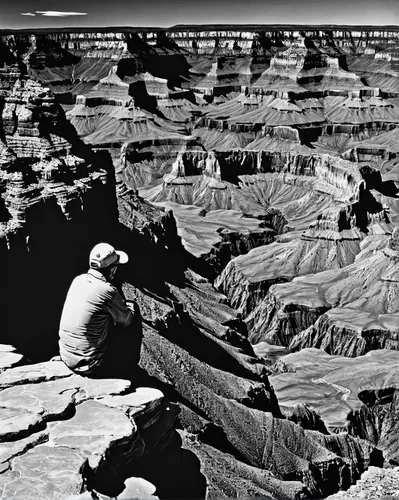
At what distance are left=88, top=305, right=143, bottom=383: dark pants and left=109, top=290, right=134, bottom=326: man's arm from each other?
0.33m

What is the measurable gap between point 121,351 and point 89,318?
3.49 feet

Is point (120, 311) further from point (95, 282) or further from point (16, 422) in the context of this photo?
point (16, 422)

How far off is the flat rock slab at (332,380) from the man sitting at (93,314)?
11870mm

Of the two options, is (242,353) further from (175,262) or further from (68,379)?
(68,379)

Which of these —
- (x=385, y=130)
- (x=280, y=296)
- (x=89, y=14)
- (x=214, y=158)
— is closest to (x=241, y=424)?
(x=89, y=14)

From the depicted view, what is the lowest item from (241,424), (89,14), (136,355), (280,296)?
(280,296)

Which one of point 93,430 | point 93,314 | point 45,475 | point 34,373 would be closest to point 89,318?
point 93,314

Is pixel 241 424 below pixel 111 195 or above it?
below

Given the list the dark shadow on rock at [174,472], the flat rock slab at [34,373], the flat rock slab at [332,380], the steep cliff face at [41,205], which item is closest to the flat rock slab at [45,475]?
the dark shadow on rock at [174,472]

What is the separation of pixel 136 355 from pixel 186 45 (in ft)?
226

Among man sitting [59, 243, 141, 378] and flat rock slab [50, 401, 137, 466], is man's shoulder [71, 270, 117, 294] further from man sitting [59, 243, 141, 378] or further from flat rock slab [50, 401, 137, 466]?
flat rock slab [50, 401, 137, 466]

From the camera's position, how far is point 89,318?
7480 millimetres

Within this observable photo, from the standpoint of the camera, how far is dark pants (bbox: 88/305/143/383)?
26.3ft

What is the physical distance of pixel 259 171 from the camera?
47.7 metres
